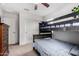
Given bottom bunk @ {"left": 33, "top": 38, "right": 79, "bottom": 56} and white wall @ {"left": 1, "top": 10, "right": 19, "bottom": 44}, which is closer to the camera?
bottom bunk @ {"left": 33, "top": 38, "right": 79, "bottom": 56}

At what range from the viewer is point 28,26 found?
1.88 m

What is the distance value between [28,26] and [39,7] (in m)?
0.39

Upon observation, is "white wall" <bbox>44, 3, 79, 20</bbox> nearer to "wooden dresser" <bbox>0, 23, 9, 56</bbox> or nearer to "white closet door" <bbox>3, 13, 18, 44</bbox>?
"white closet door" <bbox>3, 13, 18, 44</bbox>

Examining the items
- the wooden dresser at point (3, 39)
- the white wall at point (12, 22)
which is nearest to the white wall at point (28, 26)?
the white wall at point (12, 22)

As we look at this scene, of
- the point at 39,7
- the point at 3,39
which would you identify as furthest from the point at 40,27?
the point at 3,39

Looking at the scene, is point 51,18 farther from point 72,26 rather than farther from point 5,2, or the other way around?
point 5,2

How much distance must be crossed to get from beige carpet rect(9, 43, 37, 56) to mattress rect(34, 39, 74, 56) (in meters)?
0.11

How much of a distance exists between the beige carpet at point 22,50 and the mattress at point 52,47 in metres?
0.11

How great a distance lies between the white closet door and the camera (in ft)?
5.94

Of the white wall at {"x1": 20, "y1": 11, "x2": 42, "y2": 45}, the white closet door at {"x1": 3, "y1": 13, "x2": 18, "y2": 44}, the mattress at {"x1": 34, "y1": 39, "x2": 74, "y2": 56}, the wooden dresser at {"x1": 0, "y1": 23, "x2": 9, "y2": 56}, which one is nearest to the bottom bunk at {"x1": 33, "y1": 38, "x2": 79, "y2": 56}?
the mattress at {"x1": 34, "y1": 39, "x2": 74, "y2": 56}

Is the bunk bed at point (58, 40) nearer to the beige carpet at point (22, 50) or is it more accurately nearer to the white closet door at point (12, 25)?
the beige carpet at point (22, 50)

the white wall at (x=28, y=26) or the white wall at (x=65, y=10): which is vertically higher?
the white wall at (x=65, y=10)

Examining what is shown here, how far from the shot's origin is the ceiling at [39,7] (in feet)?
5.82

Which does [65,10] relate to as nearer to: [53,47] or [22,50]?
[53,47]
